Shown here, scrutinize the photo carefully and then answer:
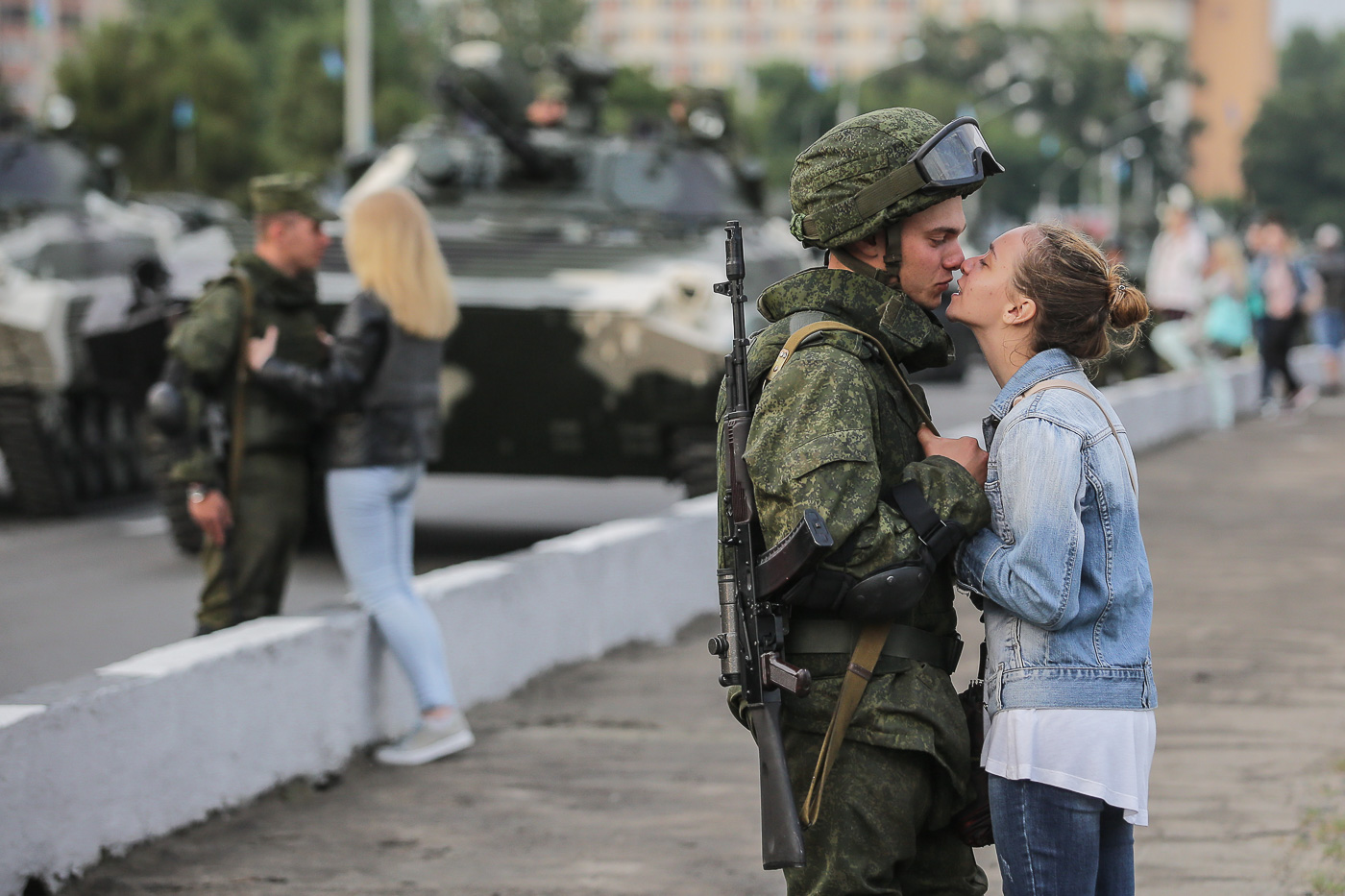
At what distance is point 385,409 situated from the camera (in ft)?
21.0

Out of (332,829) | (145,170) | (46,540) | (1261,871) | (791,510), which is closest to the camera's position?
(791,510)

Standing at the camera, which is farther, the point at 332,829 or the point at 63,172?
the point at 63,172

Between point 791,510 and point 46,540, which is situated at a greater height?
point 791,510

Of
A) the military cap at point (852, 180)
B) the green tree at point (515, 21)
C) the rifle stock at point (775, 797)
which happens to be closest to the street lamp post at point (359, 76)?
the military cap at point (852, 180)

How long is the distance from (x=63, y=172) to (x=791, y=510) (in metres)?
12.7

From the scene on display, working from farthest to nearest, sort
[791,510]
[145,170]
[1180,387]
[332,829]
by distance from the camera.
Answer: [145,170] → [1180,387] → [332,829] → [791,510]

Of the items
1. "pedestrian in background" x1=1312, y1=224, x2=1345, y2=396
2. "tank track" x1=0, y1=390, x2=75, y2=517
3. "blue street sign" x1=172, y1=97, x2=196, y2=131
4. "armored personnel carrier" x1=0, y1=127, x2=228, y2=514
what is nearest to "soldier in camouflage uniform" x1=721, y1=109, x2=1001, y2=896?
"armored personnel carrier" x1=0, y1=127, x2=228, y2=514

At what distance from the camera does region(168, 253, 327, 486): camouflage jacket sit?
6398 millimetres

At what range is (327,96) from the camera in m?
45.1

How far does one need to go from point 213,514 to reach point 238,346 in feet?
1.77

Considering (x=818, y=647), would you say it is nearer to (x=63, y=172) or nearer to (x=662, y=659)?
(x=662, y=659)

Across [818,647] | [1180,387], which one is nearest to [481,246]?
[818,647]

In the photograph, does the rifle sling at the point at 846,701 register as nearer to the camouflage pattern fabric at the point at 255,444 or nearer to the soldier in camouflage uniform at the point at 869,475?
the soldier in camouflage uniform at the point at 869,475

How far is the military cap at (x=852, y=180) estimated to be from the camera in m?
3.11
